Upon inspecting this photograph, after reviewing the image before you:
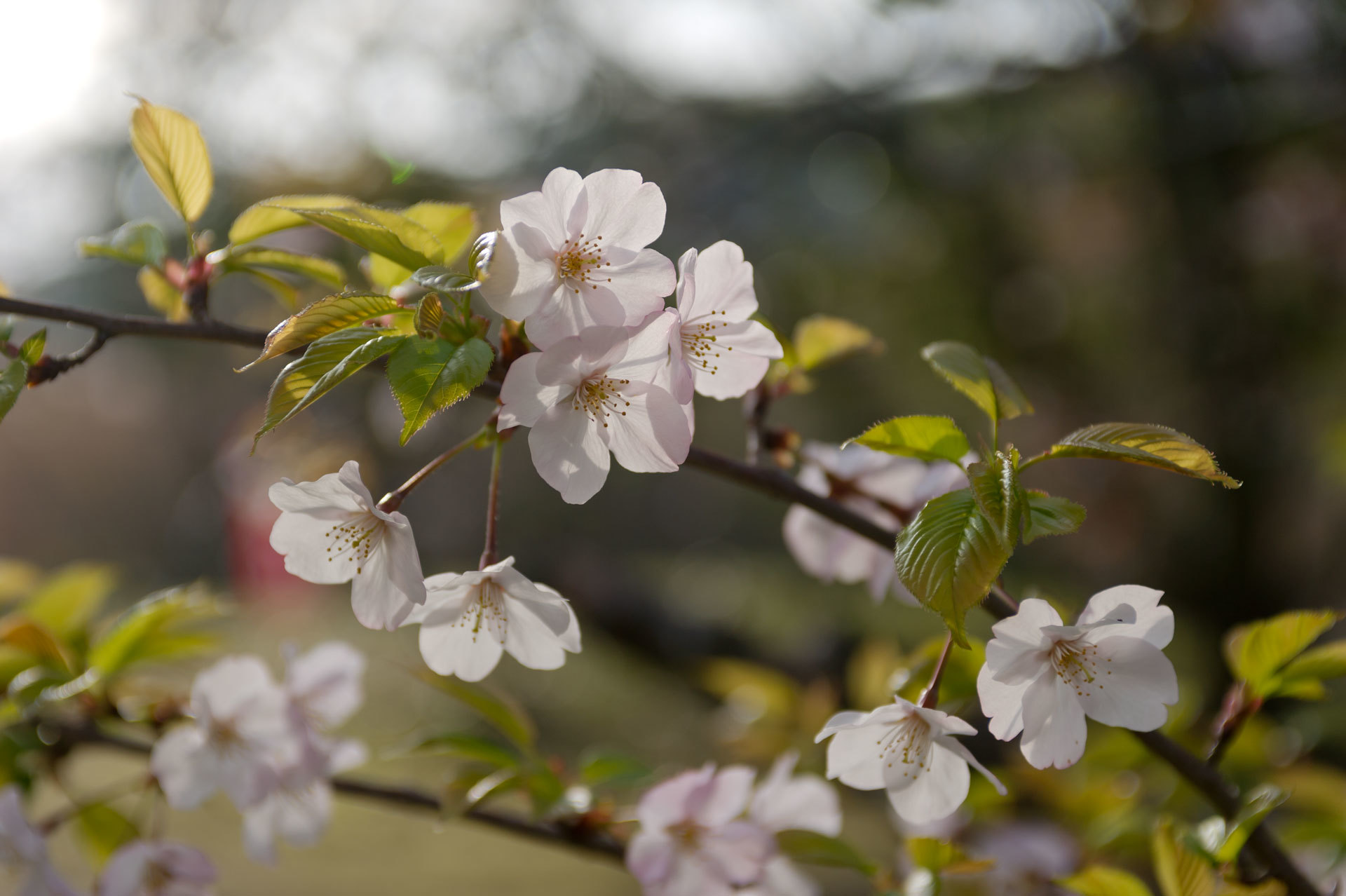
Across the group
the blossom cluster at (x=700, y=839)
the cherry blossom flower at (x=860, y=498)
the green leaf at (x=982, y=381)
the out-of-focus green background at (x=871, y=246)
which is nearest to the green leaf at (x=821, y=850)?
the blossom cluster at (x=700, y=839)

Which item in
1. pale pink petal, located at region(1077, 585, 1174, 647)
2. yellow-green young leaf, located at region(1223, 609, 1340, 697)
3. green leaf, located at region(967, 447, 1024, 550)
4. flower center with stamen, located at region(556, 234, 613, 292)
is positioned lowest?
yellow-green young leaf, located at region(1223, 609, 1340, 697)

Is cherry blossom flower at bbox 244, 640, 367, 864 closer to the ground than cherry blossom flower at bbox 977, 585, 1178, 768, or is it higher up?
closer to the ground

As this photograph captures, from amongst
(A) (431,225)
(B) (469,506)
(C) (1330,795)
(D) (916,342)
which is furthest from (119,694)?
(B) (469,506)

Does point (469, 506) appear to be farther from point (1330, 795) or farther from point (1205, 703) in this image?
point (1330, 795)

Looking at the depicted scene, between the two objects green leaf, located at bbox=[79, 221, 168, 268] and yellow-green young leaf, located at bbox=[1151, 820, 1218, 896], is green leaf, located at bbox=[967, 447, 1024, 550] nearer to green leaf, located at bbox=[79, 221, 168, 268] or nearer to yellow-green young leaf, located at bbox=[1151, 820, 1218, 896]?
yellow-green young leaf, located at bbox=[1151, 820, 1218, 896]

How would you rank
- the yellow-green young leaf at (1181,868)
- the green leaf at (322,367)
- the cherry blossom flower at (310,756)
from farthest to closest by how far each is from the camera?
the cherry blossom flower at (310,756), the yellow-green young leaf at (1181,868), the green leaf at (322,367)

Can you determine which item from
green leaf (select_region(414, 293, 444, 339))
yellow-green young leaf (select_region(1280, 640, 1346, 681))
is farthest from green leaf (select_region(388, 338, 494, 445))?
yellow-green young leaf (select_region(1280, 640, 1346, 681))

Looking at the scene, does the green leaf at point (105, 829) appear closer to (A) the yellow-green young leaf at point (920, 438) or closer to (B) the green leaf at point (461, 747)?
(B) the green leaf at point (461, 747)
